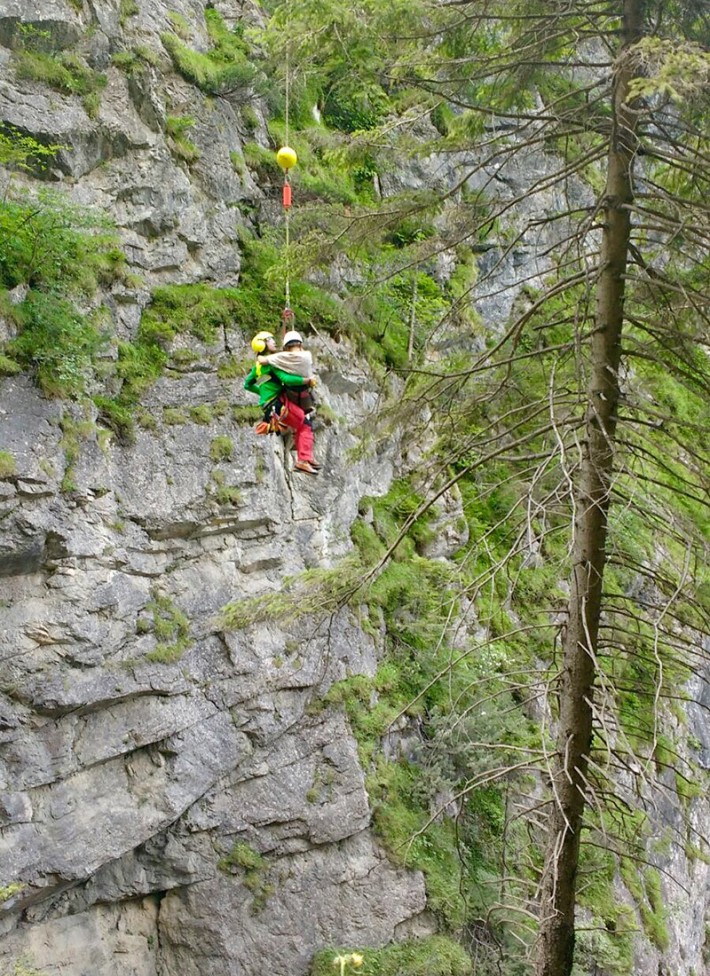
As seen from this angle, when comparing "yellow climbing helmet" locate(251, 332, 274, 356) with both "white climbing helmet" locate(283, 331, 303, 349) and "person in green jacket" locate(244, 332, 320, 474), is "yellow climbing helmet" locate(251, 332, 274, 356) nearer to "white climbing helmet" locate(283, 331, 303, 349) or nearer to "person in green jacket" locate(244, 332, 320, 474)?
"person in green jacket" locate(244, 332, 320, 474)

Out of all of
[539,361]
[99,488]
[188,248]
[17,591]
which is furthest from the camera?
[188,248]

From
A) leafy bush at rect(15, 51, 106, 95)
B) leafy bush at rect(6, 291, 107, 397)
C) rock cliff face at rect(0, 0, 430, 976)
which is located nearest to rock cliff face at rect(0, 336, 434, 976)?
rock cliff face at rect(0, 0, 430, 976)

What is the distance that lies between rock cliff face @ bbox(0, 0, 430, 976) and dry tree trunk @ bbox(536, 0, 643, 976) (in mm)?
2817

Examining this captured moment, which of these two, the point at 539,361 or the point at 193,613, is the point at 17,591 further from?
the point at 539,361

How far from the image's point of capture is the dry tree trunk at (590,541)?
426cm

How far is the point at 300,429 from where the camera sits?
7676mm

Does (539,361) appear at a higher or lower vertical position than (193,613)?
higher

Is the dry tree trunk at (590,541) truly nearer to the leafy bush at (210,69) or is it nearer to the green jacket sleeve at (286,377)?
the green jacket sleeve at (286,377)

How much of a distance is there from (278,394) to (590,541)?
149 inches

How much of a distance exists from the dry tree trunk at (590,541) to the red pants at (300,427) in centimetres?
348

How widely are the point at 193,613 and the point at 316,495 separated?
7.42ft

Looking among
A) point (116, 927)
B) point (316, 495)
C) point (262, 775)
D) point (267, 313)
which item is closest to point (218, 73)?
point (267, 313)

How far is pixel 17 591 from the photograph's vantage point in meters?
7.45

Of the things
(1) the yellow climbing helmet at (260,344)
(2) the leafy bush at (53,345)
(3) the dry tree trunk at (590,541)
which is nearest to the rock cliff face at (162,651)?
(2) the leafy bush at (53,345)
